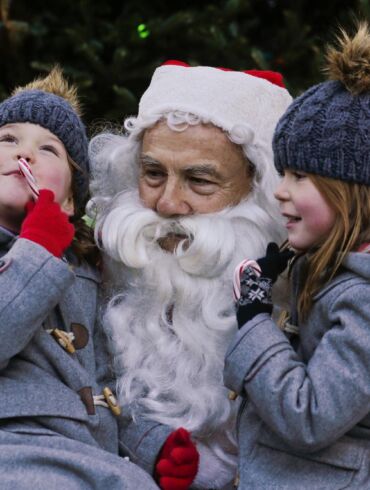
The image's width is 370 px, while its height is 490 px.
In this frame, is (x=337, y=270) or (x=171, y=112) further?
(x=171, y=112)

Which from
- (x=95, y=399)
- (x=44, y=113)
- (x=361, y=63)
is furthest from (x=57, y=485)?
(x=361, y=63)

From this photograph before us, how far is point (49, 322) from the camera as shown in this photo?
7.11ft

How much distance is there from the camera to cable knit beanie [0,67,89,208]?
Result: 7.59 feet

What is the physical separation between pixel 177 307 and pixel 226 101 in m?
0.65

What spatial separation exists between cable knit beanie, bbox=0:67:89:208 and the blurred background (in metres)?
1.53

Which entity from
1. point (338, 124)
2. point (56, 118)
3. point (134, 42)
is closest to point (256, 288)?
point (338, 124)

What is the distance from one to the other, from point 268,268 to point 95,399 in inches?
24.1

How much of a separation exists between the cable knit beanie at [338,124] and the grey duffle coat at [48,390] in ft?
2.15

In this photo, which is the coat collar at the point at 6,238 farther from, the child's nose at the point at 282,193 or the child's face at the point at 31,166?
the child's nose at the point at 282,193

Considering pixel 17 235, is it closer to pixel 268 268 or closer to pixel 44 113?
pixel 44 113

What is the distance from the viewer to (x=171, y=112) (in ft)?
8.09

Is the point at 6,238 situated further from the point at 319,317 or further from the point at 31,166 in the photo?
the point at 319,317

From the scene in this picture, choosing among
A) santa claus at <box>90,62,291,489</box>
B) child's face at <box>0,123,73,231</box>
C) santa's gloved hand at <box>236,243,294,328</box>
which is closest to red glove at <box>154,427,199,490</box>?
santa claus at <box>90,62,291,489</box>

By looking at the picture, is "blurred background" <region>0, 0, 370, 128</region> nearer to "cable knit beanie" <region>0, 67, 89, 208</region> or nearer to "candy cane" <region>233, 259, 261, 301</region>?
"cable knit beanie" <region>0, 67, 89, 208</region>
